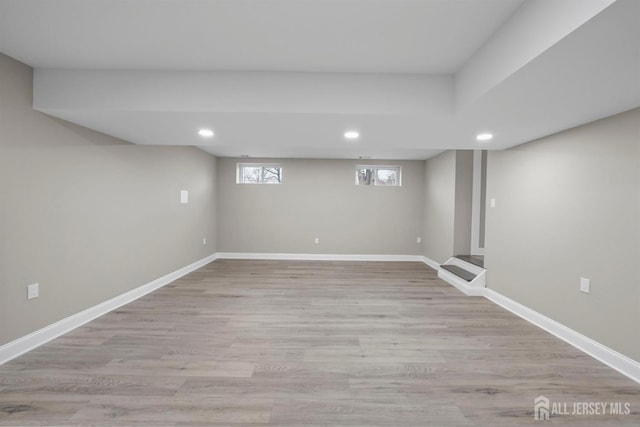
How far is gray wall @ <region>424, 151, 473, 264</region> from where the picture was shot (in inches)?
187

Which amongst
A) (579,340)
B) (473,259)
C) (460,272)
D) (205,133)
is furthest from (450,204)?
(205,133)

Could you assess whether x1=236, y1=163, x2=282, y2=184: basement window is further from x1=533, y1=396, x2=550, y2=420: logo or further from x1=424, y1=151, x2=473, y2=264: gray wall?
x1=533, y1=396, x2=550, y2=420: logo

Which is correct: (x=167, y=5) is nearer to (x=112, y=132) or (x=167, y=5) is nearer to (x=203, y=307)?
(x=112, y=132)

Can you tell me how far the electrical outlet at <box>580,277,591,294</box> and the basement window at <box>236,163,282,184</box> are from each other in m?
5.05

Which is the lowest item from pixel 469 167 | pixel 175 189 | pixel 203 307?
pixel 203 307

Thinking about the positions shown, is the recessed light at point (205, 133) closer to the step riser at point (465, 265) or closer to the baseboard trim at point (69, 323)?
the baseboard trim at point (69, 323)

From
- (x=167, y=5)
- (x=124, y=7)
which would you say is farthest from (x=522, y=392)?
(x=124, y=7)

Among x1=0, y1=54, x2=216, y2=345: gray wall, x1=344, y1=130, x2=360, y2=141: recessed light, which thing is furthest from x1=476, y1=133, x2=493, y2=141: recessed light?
x1=0, y1=54, x2=216, y2=345: gray wall

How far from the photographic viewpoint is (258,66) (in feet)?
7.25

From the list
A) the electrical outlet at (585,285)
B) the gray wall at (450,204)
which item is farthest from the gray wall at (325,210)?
the electrical outlet at (585,285)

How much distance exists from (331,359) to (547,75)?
2.35 metres

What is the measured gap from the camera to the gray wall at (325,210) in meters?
6.11

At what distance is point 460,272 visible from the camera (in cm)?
423

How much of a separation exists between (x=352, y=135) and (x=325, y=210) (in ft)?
10.7
